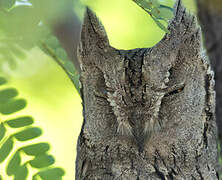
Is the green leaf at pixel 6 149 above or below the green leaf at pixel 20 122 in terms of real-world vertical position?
below

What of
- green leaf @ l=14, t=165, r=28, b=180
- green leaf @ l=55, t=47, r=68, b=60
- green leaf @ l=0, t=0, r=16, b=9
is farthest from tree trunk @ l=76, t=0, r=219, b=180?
green leaf @ l=0, t=0, r=16, b=9

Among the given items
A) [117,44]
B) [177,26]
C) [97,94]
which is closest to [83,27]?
[97,94]

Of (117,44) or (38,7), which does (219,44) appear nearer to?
(117,44)

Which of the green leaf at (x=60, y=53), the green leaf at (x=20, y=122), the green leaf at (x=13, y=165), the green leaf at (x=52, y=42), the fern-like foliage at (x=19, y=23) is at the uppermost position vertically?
the green leaf at (x=52, y=42)

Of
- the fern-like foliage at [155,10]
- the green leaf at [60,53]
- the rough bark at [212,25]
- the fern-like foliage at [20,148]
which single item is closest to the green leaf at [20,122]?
the fern-like foliage at [20,148]

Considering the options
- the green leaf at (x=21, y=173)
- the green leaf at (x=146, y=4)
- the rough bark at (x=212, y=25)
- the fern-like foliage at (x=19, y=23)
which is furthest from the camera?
the rough bark at (x=212, y=25)

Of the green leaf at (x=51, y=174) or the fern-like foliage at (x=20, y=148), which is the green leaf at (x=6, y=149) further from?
the green leaf at (x=51, y=174)

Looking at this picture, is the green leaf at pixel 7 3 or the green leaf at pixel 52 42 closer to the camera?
the green leaf at pixel 7 3

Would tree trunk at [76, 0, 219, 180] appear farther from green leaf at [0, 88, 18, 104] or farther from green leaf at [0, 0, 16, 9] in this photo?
green leaf at [0, 0, 16, 9]
